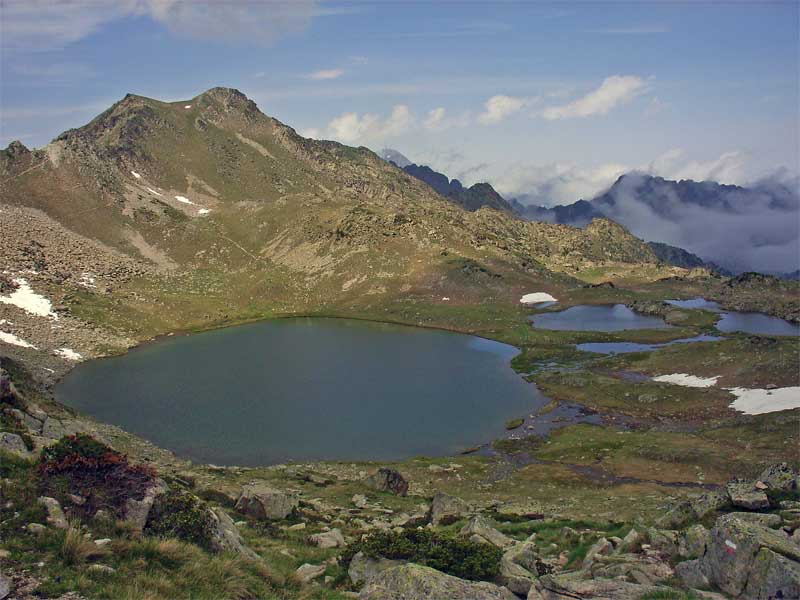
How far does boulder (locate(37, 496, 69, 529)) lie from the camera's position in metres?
17.0

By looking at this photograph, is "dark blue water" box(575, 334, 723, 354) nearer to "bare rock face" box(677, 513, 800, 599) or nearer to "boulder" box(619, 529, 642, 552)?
"boulder" box(619, 529, 642, 552)

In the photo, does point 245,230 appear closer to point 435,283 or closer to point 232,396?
point 435,283

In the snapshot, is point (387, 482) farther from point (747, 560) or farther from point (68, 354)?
point (68, 354)

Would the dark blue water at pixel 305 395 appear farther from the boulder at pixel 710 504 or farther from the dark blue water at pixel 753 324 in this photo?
the dark blue water at pixel 753 324

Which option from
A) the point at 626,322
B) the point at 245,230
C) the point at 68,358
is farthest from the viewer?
the point at 245,230

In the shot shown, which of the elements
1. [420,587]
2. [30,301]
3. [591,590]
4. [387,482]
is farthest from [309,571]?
[30,301]

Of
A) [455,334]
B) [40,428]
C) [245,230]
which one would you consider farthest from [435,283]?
[40,428]

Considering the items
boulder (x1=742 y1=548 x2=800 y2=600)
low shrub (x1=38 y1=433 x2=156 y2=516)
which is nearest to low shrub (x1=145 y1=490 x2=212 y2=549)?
low shrub (x1=38 y1=433 x2=156 y2=516)

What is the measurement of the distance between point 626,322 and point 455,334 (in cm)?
4888

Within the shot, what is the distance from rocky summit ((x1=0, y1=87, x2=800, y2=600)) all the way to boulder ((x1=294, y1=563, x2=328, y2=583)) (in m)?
0.15

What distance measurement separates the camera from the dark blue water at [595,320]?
13700 cm

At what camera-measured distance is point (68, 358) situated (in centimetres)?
10131

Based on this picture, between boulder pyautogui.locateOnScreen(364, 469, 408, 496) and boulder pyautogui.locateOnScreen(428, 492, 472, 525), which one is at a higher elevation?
boulder pyautogui.locateOnScreen(428, 492, 472, 525)

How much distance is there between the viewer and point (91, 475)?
20.2 meters
